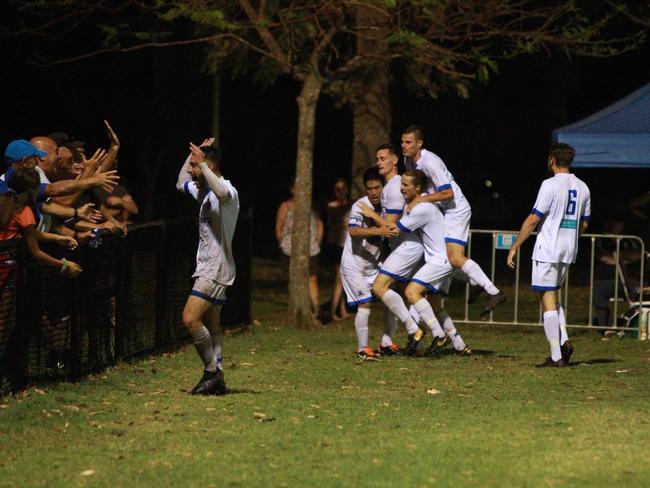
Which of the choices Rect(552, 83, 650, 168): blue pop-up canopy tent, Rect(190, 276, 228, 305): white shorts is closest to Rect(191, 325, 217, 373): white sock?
Rect(190, 276, 228, 305): white shorts

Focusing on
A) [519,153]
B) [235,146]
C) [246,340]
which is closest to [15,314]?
[246,340]

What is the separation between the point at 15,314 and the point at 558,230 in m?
5.28

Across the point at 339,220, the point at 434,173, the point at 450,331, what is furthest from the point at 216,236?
the point at 339,220

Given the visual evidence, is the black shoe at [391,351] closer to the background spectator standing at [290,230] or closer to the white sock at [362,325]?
the white sock at [362,325]

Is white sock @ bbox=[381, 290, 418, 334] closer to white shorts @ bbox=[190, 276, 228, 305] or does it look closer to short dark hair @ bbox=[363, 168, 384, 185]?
short dark hair @ bbox=[363, 168, 384, 185]

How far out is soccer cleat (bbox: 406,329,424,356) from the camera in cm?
1416

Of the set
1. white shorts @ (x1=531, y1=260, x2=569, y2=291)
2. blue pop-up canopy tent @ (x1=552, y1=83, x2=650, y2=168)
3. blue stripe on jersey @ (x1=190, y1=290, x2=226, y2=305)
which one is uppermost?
blue pop-up canopy tent @ (x1=552, y1=83, x2=650, y2=168)

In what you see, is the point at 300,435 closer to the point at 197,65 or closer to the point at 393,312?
the point at 393,312

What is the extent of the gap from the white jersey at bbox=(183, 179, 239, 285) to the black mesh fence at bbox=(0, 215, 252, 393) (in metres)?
1.42

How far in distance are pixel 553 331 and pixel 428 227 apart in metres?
1.68

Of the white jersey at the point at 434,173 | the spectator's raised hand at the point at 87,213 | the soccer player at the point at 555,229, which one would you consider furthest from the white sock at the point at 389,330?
the spectator's raised hand at the point at 87,213

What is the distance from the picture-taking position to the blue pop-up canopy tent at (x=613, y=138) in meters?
15.9

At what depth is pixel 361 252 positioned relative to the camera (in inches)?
562

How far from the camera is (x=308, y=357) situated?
14.3 m
